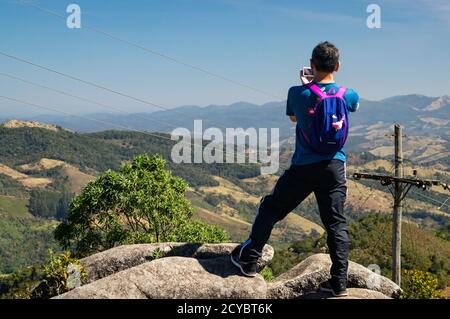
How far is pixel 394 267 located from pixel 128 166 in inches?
714

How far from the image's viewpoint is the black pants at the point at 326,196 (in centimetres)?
845

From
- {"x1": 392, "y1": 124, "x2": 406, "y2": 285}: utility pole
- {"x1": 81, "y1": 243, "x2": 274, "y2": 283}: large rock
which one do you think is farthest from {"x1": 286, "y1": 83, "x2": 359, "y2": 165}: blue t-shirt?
{"x1": 392, "y1": 124, "x2": 406, "y2": 285}: utility pole

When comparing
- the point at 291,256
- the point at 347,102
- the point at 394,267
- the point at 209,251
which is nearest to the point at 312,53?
the point at 347,102

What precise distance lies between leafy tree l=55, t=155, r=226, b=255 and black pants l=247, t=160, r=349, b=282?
20718mm

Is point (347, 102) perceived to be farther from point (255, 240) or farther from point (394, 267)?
point (394, 267)

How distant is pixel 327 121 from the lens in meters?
8.03

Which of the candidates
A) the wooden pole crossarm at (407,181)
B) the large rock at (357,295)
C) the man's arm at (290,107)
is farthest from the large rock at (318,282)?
the wooden pole crossarm at (407,181)

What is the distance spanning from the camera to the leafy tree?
97.6 ft

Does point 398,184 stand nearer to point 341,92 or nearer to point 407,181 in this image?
point 407,181

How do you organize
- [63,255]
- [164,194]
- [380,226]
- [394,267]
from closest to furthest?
[63,255] < [394,267] < [164,194] < [380,226]

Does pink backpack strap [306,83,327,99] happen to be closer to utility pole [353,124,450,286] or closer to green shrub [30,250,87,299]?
green shrub [30,250,87,299]

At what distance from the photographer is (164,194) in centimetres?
3047

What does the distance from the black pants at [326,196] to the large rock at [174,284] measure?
1.55 metres

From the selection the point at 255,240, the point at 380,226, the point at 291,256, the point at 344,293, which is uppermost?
the point at 255,240
